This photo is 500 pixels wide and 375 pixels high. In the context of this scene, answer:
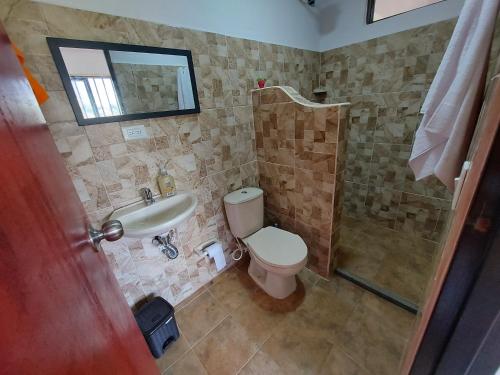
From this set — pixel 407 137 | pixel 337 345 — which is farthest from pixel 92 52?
pixel 407 137

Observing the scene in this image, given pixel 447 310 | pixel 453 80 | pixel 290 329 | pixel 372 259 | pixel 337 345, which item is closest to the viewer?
pixel 447 310

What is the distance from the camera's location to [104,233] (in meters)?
0.60

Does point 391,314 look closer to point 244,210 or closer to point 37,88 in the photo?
point 244,210

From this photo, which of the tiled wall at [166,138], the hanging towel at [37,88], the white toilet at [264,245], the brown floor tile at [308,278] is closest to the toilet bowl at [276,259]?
the white toilet at [264,245]

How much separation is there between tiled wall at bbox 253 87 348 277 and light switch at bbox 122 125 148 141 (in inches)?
34.1

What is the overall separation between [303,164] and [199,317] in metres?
1.35

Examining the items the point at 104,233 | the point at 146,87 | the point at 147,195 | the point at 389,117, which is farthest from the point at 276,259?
the point at 389,117

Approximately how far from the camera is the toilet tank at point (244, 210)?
62.7 inches

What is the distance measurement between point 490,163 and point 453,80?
1.96 ft

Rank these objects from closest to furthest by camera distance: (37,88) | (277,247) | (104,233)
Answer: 1. (104,233)
2. (37,88)
3. (277,247)

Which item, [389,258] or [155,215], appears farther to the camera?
[389,258]

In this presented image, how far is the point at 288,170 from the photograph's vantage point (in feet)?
5.34

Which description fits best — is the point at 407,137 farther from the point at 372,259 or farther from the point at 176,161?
the point at 176,161

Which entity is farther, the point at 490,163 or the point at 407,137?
the point at 407,137
